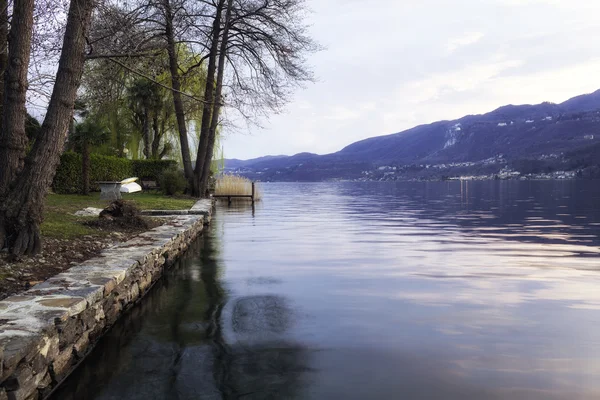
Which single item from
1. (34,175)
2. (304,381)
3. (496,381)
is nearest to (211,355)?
(304,381)

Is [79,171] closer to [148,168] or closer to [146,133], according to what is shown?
[148,168]

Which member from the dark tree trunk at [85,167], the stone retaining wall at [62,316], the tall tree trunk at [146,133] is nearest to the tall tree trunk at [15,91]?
the stone retaining wall at [62,316]

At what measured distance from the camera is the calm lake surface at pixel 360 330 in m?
4.18

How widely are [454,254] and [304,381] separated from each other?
24.3 ft

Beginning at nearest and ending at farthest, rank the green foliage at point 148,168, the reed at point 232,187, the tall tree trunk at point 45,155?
1. the tall tree trunk at point 45,155
2. the green foliage at point 148,168
3. the reed at point 232,187

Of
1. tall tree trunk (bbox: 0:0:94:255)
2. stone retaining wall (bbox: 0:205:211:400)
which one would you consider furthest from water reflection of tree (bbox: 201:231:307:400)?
tall tree trunk (bbox: 0:0:94:255)

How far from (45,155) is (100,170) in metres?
17.7

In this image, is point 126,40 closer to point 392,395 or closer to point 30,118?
point 392,395

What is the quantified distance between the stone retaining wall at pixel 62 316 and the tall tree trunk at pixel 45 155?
1.08 meters

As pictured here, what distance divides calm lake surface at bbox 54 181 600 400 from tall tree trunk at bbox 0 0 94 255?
1904 mm

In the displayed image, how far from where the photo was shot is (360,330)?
18.4ft

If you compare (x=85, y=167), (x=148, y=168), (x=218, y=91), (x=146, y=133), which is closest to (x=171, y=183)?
(x=85, y=167)

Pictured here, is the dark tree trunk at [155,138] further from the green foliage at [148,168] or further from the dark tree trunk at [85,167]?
the dark tree trunk at [85,167]

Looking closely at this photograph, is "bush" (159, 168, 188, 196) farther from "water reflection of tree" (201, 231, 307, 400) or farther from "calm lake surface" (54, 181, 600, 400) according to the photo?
"water reflection of tree" (201, 231, 307, 400)
